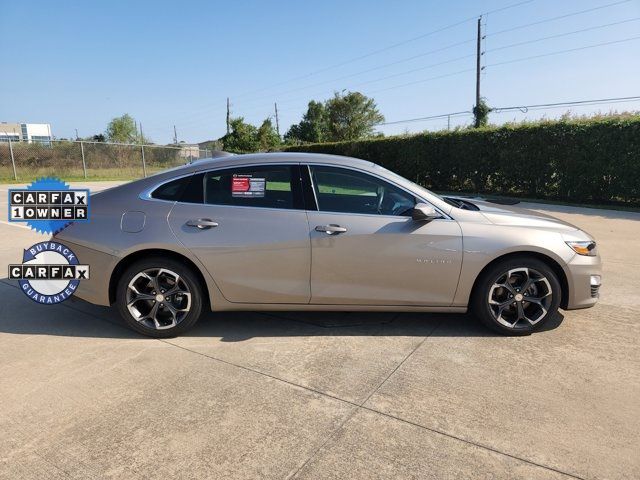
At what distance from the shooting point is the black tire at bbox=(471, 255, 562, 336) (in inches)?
144

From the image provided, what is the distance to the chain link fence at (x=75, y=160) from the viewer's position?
20.5 m

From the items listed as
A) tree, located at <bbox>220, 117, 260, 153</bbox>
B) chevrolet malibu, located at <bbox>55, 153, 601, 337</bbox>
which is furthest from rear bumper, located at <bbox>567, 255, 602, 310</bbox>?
tree, located at <bbox>220, 117, 260, 153</bbox>

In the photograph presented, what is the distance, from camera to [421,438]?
244cm

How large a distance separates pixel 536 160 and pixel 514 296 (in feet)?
39.4

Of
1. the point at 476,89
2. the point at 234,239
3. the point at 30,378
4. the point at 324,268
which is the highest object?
the point at 476,89

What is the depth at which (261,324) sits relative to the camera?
4.04 meters

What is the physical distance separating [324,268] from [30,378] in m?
2.25

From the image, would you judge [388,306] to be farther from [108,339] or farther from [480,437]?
[108,339]

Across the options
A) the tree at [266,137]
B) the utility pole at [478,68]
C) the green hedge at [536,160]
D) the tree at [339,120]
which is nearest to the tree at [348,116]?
the tree at [339,120]

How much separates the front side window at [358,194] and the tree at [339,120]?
165ft

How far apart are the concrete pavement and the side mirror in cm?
102

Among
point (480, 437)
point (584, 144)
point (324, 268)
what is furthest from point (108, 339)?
point (584, 144)

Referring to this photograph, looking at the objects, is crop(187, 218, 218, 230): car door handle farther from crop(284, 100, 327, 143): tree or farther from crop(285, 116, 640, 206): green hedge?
crop(284, 100, 327, 143): tree

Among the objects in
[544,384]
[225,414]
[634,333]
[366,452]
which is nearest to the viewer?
[366,452]
